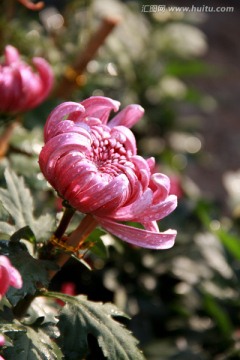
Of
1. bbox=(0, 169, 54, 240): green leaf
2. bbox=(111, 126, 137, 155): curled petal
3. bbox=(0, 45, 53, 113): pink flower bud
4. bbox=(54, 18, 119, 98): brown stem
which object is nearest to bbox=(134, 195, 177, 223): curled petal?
bbox=(111, 126, 137, 155): curled petal

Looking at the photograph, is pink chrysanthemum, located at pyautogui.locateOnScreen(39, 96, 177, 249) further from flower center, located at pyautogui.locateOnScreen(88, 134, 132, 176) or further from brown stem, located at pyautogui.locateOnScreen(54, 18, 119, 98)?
brown stem, located at pyautogui.locateOnScreen(54, 18, 119, 98)

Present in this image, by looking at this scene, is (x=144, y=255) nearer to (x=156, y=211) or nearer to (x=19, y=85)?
(x=19, y=85)

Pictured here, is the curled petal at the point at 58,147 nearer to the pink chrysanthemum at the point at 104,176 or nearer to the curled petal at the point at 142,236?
the pink chrysanthemum at the point at 104,176

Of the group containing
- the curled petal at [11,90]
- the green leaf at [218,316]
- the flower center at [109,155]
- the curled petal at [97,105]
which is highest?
the curled petal at [97,105]

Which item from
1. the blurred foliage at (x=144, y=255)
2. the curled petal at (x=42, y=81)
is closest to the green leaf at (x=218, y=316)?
the blurred foliage at (x=144, y=255)

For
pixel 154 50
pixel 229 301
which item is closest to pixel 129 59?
pixel 154 50
